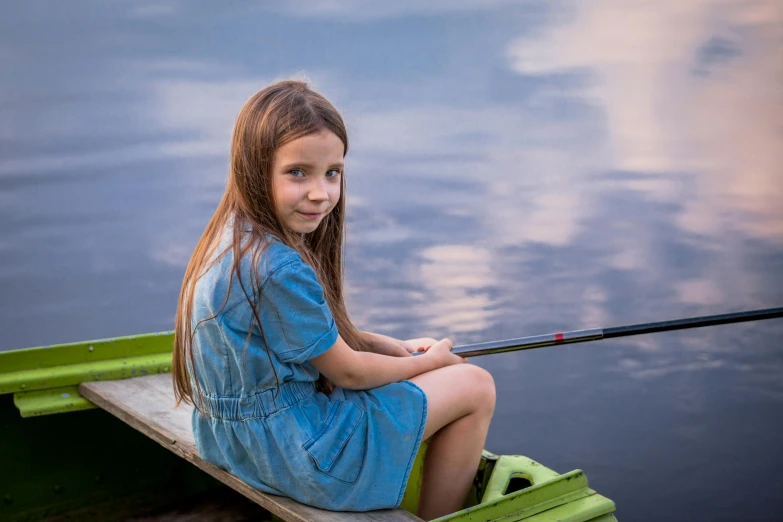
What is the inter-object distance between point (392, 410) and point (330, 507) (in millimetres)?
191

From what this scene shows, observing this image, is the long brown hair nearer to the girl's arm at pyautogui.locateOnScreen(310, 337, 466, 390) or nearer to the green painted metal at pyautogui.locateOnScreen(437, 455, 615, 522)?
the girl's arm at pyautogui.locateOnScreen(310, 337, 466, 390)

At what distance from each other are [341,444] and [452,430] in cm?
27

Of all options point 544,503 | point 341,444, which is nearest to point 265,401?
point 341,444

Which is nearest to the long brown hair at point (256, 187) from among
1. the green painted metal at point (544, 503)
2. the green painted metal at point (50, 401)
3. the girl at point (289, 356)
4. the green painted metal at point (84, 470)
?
the girl at point (289, 356)

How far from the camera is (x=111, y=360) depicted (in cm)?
254

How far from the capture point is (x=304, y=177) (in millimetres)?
1797

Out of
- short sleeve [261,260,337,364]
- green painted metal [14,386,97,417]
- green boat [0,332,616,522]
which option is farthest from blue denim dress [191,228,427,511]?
green painted metal [14,386,97,417]

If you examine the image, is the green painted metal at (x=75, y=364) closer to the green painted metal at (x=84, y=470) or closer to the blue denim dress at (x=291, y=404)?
the green painted metal at (x=84, y=470)

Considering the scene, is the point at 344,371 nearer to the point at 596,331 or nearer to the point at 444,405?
the point at 444,405

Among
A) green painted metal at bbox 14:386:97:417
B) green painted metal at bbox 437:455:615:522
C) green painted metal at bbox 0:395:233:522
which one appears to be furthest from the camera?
green painted metal at bbox 0:395:233:522

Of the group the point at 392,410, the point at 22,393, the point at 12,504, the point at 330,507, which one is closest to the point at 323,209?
the point at 392,410

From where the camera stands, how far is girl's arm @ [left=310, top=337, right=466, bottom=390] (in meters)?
1.77

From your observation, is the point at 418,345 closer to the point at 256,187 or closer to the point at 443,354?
the point at 443,354

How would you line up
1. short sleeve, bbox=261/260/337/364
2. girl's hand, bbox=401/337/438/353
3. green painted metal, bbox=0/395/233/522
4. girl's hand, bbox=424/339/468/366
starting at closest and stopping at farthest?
1. short sleeve, bbox=261/260/337/364
2. girl's hand, bbox=424/339/468/366
3. girl's hand, bbox=401/337/438/353
4. green painted metal, bbox=0/395/233/522
